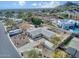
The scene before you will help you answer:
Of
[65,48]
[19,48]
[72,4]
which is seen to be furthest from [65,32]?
[19,48]

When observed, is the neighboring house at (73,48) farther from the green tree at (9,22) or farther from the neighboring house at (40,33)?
the green tree at (9,22)

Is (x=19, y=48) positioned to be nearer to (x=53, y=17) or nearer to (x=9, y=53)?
(x=9, y=53)

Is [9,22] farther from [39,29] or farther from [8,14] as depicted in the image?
[39,29]

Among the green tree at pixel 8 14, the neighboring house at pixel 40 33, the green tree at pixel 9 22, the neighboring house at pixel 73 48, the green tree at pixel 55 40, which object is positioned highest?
the green tree at pixel 8 14

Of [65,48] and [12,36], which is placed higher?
[12,36]

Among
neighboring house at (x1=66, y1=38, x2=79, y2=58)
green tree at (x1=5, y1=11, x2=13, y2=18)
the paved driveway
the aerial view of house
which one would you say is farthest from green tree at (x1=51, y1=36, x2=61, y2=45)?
green tree at (x1=5, y1=11, x2=13, y2=18)

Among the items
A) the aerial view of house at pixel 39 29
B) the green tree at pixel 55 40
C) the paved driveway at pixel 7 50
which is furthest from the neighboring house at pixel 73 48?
the paved driveway at pixel 7 50

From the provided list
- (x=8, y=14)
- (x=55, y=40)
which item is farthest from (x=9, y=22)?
(x=55, y=40)

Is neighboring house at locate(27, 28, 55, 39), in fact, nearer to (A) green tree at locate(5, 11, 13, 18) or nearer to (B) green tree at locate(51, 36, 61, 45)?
(B) green tree at locate(51, 36, 61, 45)
